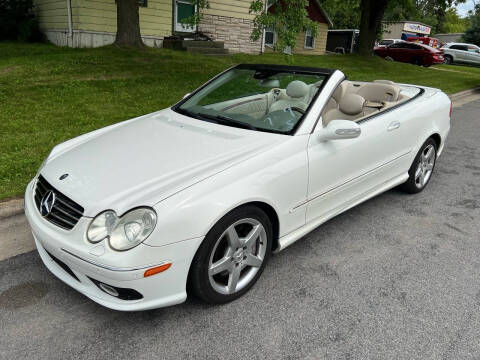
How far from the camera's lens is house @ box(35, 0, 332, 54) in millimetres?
13031

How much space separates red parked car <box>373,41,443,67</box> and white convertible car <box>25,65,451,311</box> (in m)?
22.8

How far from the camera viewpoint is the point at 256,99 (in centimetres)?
383

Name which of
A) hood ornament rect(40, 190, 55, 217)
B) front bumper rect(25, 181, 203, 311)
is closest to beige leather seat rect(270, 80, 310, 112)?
front bumper rect(25, 181, 203, 311)

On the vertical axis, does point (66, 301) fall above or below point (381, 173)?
below

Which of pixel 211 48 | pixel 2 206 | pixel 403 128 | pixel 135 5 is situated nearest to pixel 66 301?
pixel 2 206

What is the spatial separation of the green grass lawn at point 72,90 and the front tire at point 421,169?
13.3 ft

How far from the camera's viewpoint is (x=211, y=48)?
14766mm

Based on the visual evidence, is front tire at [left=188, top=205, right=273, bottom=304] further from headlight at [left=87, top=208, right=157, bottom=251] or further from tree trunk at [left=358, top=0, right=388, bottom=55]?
tree trunk at [left=358, top=0, right=388, bottom=55]

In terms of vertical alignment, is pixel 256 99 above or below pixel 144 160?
above

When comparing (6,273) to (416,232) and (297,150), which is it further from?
(416,232)

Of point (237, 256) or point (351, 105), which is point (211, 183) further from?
point (351, 105)

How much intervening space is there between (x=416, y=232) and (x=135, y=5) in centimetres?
1036

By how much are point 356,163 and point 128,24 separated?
10187 mm

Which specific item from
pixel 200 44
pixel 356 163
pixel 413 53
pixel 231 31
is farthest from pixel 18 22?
pixel 413 53
